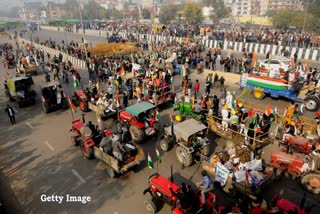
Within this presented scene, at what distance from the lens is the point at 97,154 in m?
10.7

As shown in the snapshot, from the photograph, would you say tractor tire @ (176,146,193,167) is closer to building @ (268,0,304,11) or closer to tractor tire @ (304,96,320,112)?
tractor tire @ (304,96,320,112)

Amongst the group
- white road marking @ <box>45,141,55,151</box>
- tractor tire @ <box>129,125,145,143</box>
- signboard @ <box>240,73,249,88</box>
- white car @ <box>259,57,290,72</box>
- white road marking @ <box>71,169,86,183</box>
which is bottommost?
white road marking @ <box>71,169,86,183</box>

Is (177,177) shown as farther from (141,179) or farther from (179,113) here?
(179,113)

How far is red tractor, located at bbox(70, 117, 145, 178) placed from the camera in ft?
32.1

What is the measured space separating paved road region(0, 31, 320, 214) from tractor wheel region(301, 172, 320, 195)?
27 cm

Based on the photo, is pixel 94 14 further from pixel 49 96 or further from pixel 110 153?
pixel 110 153

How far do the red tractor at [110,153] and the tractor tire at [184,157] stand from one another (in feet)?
5.38

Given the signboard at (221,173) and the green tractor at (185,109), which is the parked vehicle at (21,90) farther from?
the signboard at (221,173)

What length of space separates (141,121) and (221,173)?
194 inches

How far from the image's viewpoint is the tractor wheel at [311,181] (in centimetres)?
877

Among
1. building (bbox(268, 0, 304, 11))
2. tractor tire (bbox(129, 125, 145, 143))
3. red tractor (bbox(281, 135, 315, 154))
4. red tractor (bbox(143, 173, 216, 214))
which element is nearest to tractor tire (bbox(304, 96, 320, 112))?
red tractor (bbox(281, 135, 315, 154))

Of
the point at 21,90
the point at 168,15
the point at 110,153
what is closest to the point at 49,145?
the point at 110,153

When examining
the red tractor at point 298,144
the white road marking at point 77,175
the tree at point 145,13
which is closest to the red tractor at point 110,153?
the white road marking at point 77,175

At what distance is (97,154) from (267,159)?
24.7 ft
